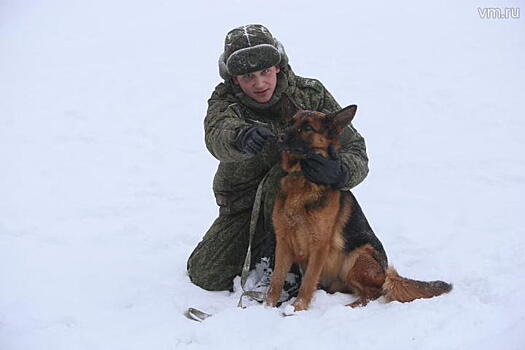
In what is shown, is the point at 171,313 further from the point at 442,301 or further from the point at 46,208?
the point at 46,208

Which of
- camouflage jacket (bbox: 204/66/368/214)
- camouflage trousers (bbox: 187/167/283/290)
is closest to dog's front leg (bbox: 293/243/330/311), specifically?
camouflage jacket (bbox: 204/66/368/214)

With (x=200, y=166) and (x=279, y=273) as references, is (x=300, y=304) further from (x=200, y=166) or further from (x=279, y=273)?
(x=200, y=166)

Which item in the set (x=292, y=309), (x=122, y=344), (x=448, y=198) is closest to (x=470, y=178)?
(x=448, y=198)

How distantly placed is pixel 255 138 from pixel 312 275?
0.96 m

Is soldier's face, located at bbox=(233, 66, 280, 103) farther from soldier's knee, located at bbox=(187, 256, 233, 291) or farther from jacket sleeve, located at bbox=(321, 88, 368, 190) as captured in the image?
soldier's knee, located at bbox=(187, 256, 233, 291)

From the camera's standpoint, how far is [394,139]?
25.1 ft

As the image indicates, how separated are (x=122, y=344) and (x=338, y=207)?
1.52 meters

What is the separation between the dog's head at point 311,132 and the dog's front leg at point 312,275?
613mm

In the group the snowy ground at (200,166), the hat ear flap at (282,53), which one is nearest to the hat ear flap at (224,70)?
the hat ear flap at (282,53)

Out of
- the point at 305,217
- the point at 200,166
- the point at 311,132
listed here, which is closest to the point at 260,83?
the point at 311,132

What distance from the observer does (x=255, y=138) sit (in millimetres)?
2951

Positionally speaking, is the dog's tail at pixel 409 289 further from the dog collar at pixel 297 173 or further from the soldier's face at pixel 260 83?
the soldier's face at pixel 260 83

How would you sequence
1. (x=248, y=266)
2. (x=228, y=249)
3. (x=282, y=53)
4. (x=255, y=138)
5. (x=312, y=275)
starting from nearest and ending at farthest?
(x=255, y=138) < (x=312, y=275) < (x=282, y=53) < (x=248, y=266) < (x=228, y=249)

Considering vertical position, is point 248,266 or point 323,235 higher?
point 323,235
